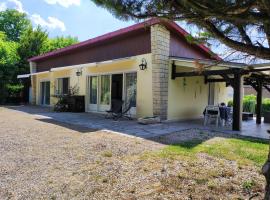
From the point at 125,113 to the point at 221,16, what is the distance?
35.7 feet

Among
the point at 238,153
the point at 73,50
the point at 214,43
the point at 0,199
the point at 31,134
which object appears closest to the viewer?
the point at 214,43

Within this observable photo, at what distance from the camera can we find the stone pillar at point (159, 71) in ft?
40.5

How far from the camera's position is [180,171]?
Result: 5.17 meters

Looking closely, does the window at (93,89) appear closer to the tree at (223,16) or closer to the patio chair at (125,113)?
the patio chair at (125,113)

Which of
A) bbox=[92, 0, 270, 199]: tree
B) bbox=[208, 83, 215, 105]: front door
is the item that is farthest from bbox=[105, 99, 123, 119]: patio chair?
bbox=[92, 0, 270, 199]: tree

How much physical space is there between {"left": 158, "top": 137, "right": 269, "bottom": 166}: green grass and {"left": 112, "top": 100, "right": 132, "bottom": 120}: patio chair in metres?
5.71

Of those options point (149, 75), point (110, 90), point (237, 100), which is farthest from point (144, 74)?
point (237, 100)

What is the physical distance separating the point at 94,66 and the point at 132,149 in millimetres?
10240

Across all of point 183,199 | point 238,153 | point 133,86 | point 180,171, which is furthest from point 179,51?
point 183,199

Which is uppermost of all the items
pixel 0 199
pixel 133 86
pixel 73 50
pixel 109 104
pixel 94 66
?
pixel 73 50

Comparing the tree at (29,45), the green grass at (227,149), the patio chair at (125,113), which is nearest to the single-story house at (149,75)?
the patio chair at (125,113)

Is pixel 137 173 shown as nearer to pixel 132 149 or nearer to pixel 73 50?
pixel 132 149

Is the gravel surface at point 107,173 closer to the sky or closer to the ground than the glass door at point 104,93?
closer to the ground

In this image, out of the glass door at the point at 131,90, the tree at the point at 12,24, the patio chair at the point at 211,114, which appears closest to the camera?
the patio chair at the point at 211,114
